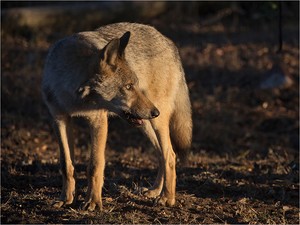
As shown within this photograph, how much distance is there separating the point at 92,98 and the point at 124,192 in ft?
3.45

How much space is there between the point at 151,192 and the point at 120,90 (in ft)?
4.17

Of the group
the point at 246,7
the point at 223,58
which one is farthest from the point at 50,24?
the point at 246,7

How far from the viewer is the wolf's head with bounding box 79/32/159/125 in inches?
217

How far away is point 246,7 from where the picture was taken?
14609 millimetres

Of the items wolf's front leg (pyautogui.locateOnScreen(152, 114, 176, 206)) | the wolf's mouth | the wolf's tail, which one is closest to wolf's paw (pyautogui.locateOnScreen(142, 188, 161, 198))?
wolf's front leg (pyautogui.locateOnScreen(152, 114, 176, 206))

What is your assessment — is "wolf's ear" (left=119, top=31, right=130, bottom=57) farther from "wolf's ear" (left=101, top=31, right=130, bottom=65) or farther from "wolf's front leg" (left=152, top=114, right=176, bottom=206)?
"wolf's front leg" (left=152, top=114, right=176, bottom=206)

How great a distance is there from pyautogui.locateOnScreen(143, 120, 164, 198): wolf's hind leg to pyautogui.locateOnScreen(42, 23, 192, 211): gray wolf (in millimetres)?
14

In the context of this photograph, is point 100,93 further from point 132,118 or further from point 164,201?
point 164,201

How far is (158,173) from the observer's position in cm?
650

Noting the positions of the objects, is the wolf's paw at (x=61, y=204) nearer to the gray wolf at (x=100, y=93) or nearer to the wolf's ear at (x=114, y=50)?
the gray wolf at (x=100, y=93)

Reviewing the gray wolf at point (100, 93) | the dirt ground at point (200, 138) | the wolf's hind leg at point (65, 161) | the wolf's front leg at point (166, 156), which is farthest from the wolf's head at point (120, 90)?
the dirt ground at point (200, 138)

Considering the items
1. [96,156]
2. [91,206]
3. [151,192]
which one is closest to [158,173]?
[151,192]

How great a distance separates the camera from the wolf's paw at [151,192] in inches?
247

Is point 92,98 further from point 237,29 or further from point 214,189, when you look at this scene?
point 237,29
